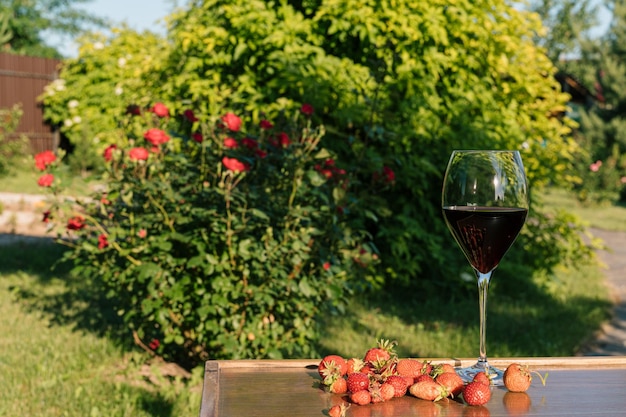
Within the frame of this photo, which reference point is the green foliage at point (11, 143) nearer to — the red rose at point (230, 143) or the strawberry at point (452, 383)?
the red rose at point (230, 143)

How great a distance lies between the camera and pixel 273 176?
392 centimetres

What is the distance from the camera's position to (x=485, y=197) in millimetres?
1544

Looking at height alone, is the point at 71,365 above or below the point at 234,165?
below

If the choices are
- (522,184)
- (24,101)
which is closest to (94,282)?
(522,184)

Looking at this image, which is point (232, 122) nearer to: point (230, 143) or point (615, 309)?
point (230, 143)

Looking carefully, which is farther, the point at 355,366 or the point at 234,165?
the point at 234,165

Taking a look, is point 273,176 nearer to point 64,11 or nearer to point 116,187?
point 116,187

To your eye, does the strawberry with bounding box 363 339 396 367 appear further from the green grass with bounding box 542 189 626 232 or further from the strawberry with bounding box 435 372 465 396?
the green grass with bounding box 542 189 626 232

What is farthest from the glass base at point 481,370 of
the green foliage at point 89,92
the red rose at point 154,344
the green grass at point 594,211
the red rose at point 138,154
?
the green grass at point 594,211

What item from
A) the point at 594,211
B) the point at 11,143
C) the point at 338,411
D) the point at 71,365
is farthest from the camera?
the point at 594,211

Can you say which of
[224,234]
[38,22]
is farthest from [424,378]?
[38,22]

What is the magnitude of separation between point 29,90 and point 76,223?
45.0 feet

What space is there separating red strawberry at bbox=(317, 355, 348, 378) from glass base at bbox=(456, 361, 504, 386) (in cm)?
24

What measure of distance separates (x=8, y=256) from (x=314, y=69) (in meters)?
3.96
